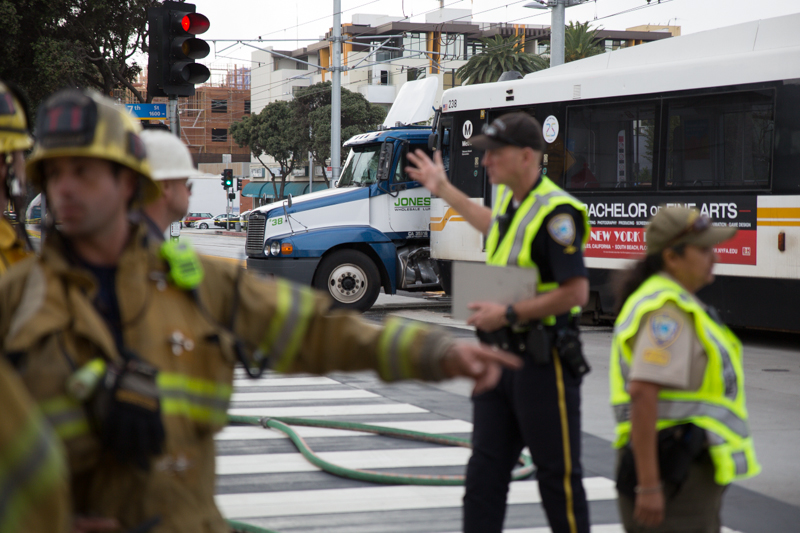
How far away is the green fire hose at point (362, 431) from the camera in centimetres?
552

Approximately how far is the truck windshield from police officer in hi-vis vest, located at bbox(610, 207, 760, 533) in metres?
12.2

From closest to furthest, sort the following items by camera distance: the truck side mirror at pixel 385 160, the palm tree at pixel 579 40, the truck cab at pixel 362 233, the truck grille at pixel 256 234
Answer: the truck cab at pixel 362 233 < the truck side mirror at pixel 385 160 < the truck grille at pixel 256 234 < the palm tree at pixel 579 40

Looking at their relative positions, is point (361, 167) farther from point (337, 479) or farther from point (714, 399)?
point (714, 399)

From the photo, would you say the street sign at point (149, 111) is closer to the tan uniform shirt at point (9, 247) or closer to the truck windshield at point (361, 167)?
the truck windshield at point (361, 167)

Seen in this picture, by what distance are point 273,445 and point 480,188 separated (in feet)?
26.5

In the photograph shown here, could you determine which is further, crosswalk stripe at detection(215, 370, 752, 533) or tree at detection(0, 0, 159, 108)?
tree at detection(0, 0, 159, 108)

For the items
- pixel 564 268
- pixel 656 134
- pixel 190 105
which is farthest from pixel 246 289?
pixel 190 105

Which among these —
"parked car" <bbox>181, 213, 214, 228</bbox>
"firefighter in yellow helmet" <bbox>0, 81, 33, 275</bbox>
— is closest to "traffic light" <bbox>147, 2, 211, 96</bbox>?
"firefighter in yellow helmet" <bbox>0, 81, 33, 275</bbox>

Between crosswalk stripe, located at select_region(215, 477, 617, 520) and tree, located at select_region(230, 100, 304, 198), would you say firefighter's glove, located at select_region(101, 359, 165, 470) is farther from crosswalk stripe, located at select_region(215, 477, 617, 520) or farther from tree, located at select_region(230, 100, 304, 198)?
tree, located at select_region(230, 100, 304, 198)

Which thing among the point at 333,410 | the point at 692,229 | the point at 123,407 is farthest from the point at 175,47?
the point at 123,407

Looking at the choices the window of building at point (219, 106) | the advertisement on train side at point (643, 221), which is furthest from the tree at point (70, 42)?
the window of building at point (219, 106)

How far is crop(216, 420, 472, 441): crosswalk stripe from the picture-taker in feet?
22.9

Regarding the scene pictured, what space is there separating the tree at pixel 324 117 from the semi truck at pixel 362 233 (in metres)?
46.6

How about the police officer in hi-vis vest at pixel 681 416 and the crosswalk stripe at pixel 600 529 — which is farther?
the crosswalk stripe at pixel 600 529
